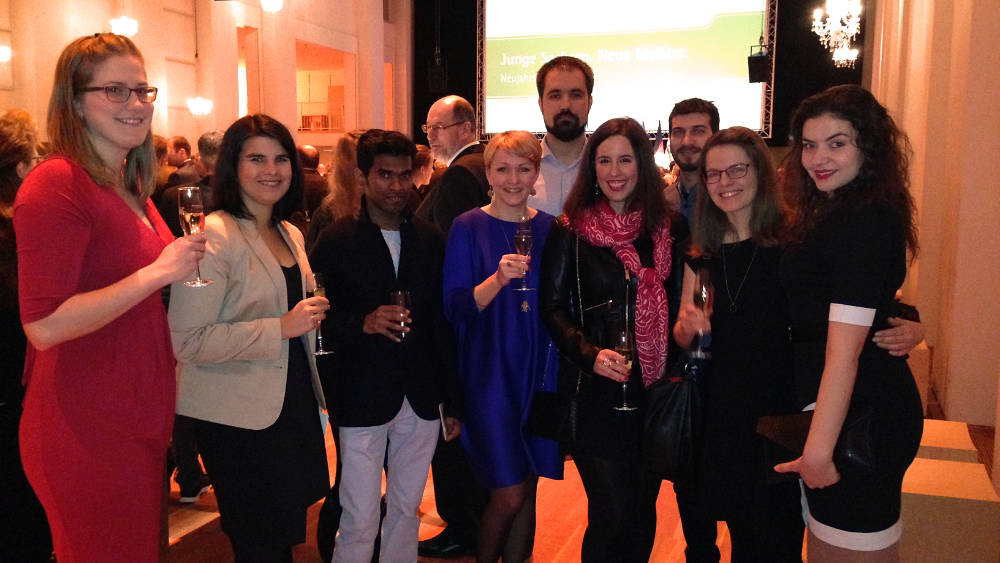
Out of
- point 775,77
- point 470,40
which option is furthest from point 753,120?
point 470,40

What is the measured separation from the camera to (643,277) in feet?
8.36

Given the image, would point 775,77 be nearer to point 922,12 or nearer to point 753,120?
point 753,120

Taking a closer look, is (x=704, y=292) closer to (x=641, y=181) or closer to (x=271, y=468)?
(x=641, y=181)

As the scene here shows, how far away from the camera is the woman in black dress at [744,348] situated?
234cm

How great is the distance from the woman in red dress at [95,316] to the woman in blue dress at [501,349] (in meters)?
1.08

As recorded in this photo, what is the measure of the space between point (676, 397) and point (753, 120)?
473 inches

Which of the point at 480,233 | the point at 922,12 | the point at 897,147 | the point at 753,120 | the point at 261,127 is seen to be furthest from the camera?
the point at 753,120

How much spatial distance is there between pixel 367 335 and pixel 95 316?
1.06 meters

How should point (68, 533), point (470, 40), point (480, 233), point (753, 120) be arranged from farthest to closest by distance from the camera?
1. point (470, 40)
2. point (753, 120)
3. point (480, 233)
4. point (68, 533)

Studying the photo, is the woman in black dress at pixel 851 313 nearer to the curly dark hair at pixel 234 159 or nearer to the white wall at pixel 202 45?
the curly dark hair at pixel 234 159

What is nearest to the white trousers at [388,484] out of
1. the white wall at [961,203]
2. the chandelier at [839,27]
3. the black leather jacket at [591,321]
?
the black leather jacket at [591,321]

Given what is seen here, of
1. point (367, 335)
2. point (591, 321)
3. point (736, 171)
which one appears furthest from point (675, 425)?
point (367, 335)

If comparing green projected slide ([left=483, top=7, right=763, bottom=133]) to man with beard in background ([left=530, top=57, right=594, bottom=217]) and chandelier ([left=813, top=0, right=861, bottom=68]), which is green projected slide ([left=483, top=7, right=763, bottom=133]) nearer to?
chandelier ([left=813, top=0, right=861, bottom=68])

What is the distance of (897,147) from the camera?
2029 mm
